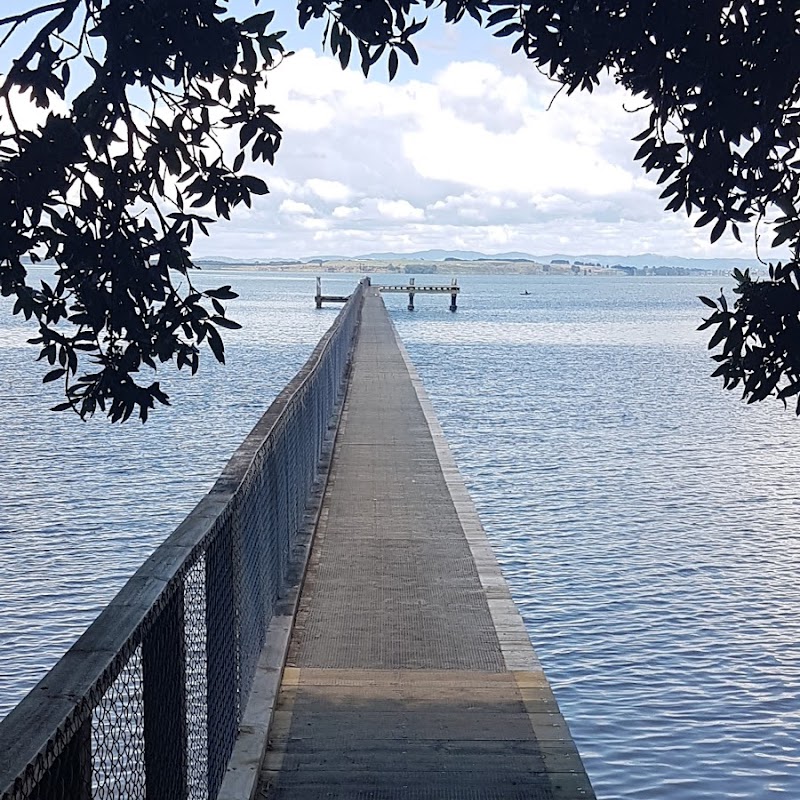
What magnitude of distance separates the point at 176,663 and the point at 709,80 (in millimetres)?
2763

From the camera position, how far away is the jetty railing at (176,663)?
2822mm

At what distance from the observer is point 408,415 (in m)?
21.5

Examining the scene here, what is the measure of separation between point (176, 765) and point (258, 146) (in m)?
2.35

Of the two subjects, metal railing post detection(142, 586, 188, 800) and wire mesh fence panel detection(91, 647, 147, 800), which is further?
metal railing post detection(142, 586, 188, 800)

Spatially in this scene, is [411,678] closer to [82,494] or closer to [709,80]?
[709,80]

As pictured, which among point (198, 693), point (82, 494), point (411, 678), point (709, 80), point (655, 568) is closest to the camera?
point (709, 80)

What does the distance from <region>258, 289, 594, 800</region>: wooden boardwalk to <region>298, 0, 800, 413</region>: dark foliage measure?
2.62m

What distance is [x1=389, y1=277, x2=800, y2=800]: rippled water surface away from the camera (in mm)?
10453

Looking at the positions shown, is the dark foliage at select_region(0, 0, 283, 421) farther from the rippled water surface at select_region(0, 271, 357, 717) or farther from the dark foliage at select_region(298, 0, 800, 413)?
the rippled water surface at select_region(0, 271, 357, 717)

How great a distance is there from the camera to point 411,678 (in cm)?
758

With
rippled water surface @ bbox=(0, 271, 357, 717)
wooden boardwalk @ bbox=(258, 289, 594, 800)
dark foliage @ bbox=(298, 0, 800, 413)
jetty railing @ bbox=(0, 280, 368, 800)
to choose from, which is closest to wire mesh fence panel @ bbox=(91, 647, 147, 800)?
jetty railing @ bbox=(0, 280, 368, 800)

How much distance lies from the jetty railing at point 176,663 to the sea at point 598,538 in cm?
355

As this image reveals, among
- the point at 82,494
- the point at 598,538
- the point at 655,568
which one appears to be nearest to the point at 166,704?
the point at 655,568

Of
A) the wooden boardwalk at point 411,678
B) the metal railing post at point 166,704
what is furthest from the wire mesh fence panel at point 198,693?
the metal railing post at point 166,704
